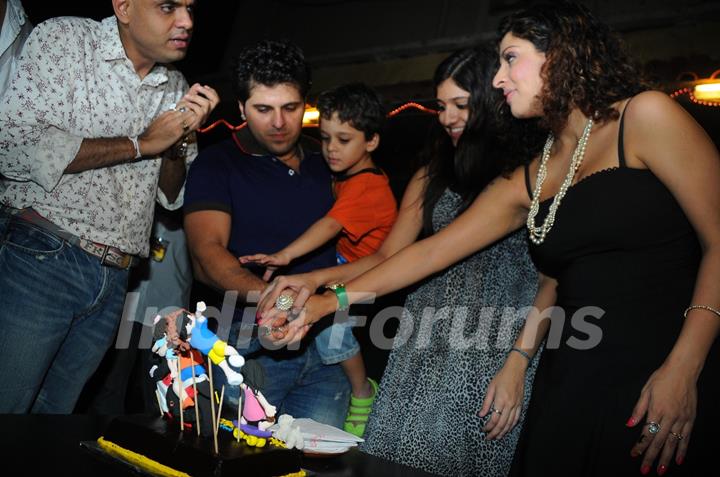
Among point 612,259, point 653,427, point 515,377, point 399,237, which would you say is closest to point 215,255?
point 399,237

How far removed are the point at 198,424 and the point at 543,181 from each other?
1.06 metres

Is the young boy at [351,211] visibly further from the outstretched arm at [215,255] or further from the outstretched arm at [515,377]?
the outstretched arm at [515,377]

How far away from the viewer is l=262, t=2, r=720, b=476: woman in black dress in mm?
1496

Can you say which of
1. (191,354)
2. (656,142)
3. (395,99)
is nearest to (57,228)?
(191,354)

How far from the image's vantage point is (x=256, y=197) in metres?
2.26

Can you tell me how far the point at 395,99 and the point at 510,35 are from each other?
15.2ft

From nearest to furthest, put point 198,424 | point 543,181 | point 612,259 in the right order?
1. point 198,424
2. point 612,259
3. point 543,181

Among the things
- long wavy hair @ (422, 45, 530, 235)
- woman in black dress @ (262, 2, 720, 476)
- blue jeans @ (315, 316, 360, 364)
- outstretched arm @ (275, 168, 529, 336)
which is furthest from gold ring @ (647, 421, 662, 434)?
blue jeans @ (315, 316, 360, 364)

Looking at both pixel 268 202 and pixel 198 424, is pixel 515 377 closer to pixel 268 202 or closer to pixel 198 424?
pixel 198 424

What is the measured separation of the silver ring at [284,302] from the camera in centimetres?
191

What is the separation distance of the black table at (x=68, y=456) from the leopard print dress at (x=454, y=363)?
33cm

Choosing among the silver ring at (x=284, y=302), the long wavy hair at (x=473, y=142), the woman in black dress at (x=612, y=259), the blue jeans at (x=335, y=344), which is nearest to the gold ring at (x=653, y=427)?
the woman in black dress at (x=612, y=259)

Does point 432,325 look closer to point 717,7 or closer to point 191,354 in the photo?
point 191,354

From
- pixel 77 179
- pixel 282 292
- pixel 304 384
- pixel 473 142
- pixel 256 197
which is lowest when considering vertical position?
pixel 304 384
